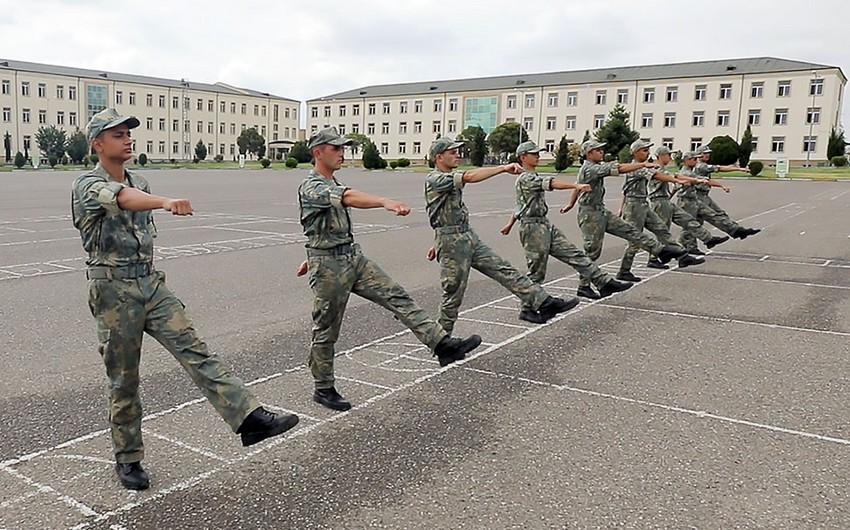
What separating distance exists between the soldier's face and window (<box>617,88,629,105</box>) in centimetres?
8973

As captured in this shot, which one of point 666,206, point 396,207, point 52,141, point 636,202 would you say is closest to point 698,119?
point 52,141

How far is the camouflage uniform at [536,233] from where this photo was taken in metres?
9.19

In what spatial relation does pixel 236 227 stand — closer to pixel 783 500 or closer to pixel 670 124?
pixel 783 500

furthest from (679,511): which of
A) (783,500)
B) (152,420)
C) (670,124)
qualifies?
(670,124)

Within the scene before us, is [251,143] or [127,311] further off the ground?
[251,143]

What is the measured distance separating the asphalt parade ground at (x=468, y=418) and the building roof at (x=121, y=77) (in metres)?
96.8

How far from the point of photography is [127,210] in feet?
13.3

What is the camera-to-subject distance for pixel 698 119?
277 ft

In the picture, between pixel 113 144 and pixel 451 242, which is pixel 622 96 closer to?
pixel 451 242

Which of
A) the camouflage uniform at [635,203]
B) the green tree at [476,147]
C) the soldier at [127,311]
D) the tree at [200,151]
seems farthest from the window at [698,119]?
the soldier at [127,311]

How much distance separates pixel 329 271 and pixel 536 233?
4157mm

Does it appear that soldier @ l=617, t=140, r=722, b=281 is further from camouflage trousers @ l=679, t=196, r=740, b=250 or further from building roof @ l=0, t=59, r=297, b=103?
A: building roof @ l=0, t=59, r=297, b=103

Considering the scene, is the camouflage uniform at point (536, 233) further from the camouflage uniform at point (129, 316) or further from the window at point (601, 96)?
the window at point (601, 96)

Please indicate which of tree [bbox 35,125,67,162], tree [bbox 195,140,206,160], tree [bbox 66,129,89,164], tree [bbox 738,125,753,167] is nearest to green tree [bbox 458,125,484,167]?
tree [bbox 738,125,753,167]
